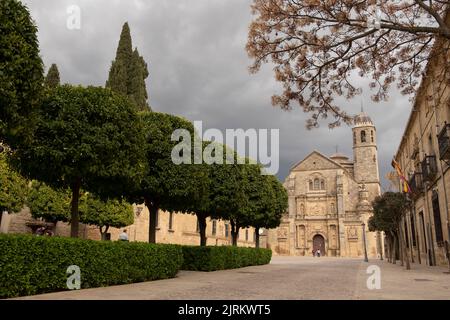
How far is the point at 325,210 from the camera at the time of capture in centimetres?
6222

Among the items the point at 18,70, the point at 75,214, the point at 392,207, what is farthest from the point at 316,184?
the point at 18,70

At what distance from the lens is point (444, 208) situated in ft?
61.9

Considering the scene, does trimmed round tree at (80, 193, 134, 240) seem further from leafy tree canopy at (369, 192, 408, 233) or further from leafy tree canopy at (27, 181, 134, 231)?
leafy tree canopy at (369, 192, 408, 233)

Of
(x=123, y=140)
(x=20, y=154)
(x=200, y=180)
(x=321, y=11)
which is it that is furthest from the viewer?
(x=200, y=180)

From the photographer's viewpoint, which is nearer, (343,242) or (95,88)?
(95,88)

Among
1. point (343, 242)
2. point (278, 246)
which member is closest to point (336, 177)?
point (343, 242)

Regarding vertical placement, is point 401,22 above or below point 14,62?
above

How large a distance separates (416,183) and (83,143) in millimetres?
20720

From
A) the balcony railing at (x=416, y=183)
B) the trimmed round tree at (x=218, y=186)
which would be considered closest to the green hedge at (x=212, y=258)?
the trimmed round tree at (x=218, y=186)

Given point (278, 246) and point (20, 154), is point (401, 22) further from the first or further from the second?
point (278, 246)

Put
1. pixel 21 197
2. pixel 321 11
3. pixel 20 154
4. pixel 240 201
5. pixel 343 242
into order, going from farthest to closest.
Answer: pixel 343 242, pixel 240 201, pixel 21 197, pixel 20 154, pixel 321 11

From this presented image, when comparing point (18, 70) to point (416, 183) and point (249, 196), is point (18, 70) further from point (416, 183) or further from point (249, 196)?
point (416, 183)

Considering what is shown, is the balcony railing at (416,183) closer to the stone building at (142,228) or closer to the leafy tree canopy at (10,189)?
the stone building at (142,228)

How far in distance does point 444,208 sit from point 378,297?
1265cm
